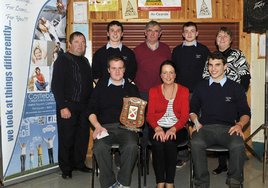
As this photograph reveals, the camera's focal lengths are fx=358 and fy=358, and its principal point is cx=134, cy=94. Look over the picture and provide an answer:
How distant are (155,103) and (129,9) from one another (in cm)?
176

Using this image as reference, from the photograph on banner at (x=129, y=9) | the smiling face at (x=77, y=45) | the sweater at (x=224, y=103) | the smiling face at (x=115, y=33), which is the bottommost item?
the sweater at (x=224, y=103)

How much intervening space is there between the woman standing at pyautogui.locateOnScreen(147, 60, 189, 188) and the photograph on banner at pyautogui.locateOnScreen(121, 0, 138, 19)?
4.93 feet

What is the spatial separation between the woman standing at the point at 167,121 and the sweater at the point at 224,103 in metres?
0.21

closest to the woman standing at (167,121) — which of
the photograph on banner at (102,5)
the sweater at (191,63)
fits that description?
the sweater at (191,63)

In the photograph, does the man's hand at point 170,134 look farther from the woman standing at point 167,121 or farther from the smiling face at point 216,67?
the smiling face at point 216,67

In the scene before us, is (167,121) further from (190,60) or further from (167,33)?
(167,33)

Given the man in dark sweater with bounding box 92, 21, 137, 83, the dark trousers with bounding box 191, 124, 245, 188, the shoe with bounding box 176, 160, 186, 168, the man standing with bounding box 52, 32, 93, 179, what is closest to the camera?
the dark trousers with bounding box 191, 124, 245, 188

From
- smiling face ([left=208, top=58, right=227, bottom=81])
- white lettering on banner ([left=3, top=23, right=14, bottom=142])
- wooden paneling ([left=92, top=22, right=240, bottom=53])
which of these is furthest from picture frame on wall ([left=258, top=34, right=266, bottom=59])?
white lettering on banner ([left=3, top=23, right=14, bottom=142])

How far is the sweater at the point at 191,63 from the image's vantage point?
4.09m

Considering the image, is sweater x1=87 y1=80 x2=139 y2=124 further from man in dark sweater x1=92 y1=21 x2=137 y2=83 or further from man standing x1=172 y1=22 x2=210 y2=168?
man standing x1=172 y1=22 x2=210 y2=168

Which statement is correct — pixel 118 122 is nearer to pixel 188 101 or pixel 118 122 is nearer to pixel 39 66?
pixel 188 101

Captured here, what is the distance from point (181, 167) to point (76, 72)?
5.71 feet

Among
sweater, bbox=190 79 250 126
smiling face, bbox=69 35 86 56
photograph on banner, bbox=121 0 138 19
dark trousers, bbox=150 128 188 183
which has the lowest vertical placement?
dark trousers, bbox=150 128 188 183

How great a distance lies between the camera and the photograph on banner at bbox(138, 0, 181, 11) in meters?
4.78
